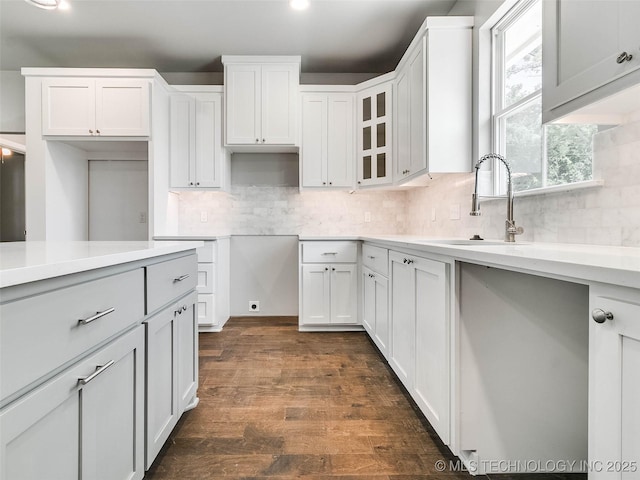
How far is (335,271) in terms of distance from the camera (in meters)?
3.07

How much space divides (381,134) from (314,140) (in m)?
0.69

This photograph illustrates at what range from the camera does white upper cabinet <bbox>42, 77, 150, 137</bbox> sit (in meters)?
2.97

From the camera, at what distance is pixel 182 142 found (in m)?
3.34

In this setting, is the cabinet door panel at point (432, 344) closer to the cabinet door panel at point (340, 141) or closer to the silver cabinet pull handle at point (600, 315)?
the silver cabinet pull handle at point (600, 315)

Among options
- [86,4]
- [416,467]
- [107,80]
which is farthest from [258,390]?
[86,4]

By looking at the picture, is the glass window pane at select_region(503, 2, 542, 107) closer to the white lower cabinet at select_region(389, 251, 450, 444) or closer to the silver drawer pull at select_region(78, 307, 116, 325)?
the white lower cabinet at select_region(389, 251, 450, 444)

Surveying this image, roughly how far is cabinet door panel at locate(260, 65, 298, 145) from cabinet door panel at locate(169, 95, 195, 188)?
756 millimetres

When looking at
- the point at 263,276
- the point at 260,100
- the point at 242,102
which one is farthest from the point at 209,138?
the point at 263,276

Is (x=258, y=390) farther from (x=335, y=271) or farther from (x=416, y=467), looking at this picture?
(x=335, y=271)

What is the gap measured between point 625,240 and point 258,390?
6.35ft

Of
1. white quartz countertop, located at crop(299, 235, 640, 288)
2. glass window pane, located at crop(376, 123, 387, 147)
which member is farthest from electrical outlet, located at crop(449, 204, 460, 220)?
white quartz countertop, located at crop(299, 235, 640, 288)

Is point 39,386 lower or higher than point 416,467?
higher

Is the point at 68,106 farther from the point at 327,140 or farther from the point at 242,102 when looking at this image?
the point at 327,140

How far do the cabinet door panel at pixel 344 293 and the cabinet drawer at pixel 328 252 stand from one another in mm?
77
